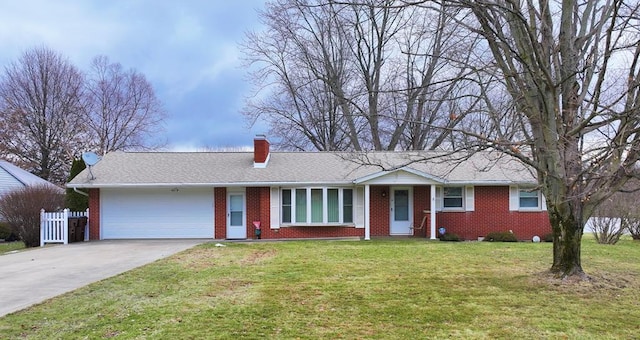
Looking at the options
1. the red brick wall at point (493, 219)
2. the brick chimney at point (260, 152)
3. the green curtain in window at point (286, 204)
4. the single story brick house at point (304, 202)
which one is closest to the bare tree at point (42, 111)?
the single story brick house at point (304, 202)

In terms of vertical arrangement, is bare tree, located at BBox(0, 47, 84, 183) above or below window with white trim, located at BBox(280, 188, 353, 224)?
above

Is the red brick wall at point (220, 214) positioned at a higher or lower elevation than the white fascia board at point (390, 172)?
lower

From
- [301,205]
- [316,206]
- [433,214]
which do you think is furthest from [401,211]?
[301,205]

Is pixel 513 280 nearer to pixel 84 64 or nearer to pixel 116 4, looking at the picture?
pixel 116 4

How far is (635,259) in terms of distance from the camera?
1153 centimetres

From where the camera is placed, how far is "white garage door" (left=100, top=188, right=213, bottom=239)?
18062 mm

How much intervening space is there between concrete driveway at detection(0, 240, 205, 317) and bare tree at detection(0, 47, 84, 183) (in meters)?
21.8

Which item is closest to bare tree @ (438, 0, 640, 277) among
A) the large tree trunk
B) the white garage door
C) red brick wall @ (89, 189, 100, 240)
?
the large tree trunk

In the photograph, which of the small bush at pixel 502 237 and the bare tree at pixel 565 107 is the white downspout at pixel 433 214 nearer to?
the small bush at pixel 502 237

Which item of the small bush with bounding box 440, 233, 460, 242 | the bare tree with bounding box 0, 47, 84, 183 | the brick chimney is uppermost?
the bare tree with bounding box 0, 47, 84, 183

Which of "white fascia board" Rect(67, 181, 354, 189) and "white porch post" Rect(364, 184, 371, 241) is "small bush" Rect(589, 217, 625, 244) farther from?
"white fascia board" Rect(67, 181, 354, 189)

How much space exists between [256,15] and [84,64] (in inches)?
790

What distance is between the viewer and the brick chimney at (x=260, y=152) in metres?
19.0

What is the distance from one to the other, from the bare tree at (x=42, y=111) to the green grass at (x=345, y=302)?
94.7ft
